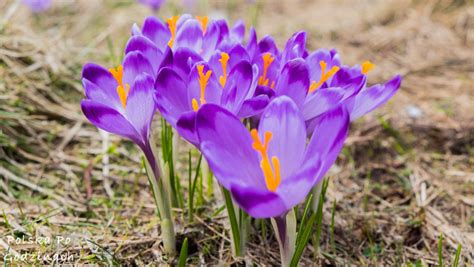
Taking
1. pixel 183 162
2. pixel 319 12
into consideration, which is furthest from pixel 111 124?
pixel 319 12

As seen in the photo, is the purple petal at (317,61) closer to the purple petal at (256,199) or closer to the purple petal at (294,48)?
the purple petal at (294,48)

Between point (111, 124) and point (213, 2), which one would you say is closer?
point (111, 124)

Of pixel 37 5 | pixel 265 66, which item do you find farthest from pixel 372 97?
pixel 37 5

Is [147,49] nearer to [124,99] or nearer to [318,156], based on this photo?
[124,99]

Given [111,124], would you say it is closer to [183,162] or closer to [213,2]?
[183,162]

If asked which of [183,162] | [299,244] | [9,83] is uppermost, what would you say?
[9,83]
